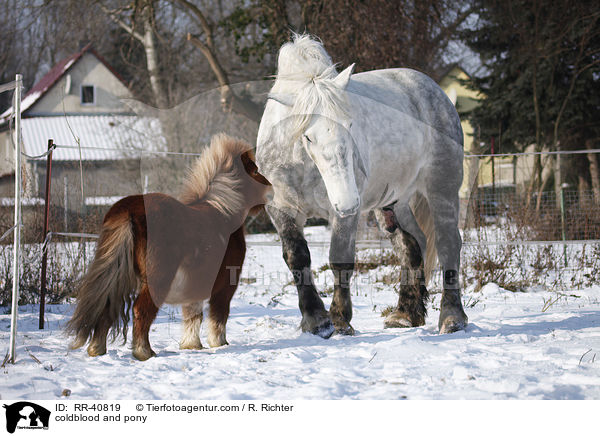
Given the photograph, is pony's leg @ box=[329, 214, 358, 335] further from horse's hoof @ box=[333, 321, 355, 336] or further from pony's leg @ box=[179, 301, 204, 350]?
pony's leg @ box=[179, 301, 204, 350]

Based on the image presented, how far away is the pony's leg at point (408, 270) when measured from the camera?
4328mm

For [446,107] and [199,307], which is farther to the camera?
[446,107]

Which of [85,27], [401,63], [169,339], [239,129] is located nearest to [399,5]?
[401,63]

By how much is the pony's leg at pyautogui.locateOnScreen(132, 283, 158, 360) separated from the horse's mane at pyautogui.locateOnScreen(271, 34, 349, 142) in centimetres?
117

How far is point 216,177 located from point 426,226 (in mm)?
1914

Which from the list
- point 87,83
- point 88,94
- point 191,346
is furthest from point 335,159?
point 88,94

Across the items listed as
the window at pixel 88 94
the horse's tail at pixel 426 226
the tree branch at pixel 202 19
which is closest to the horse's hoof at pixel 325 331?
the horse's tail at pixel 426 226

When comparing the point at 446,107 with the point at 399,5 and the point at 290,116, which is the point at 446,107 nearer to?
the point at 290,116

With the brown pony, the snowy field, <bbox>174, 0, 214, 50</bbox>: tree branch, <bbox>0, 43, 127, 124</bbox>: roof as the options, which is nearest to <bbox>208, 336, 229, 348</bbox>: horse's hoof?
the snowy field

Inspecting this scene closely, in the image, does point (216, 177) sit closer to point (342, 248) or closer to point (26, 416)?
point (342, 248)

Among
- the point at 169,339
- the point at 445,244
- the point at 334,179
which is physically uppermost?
the point at 334,179

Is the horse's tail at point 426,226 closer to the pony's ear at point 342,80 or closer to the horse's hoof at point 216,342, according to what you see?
the pony's ear at point 342,80

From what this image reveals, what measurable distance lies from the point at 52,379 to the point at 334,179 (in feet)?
5.43

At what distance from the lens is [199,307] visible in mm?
3586
